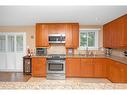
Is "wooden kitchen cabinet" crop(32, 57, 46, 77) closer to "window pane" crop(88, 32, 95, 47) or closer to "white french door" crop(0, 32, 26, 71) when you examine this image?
"white french door" crop(0, 32, 26, 71)

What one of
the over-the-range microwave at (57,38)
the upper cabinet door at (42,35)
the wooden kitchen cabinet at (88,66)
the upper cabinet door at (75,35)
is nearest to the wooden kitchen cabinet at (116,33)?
the wooden kitchen cabinet at (88,66)

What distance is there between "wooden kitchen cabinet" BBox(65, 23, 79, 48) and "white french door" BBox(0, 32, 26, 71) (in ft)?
6.92

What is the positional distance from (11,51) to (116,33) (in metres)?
4.49

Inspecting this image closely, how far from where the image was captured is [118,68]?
399 centimetres

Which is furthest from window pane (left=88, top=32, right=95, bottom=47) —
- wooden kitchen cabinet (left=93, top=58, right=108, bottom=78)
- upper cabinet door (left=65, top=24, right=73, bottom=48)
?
wooden kitchen cabinet (left=93, top=58, right=108, bottom=78)

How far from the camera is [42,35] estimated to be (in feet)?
18.8

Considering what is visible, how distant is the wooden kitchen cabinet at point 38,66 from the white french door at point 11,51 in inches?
52.1

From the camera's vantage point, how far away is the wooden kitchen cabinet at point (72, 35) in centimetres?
569

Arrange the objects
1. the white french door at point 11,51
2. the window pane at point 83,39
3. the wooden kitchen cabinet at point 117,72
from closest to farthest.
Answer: the wooden kitchen cabinet at point 117,72 < the window pane at point 83,39 < the white french door at point 11,51

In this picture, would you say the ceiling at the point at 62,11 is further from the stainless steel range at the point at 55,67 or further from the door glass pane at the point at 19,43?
the door glass pane at the point at 19,43

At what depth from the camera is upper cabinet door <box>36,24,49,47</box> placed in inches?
225

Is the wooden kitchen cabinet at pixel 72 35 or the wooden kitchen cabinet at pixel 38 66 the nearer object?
the wooden kitchen cabinet at pixel 38 66
